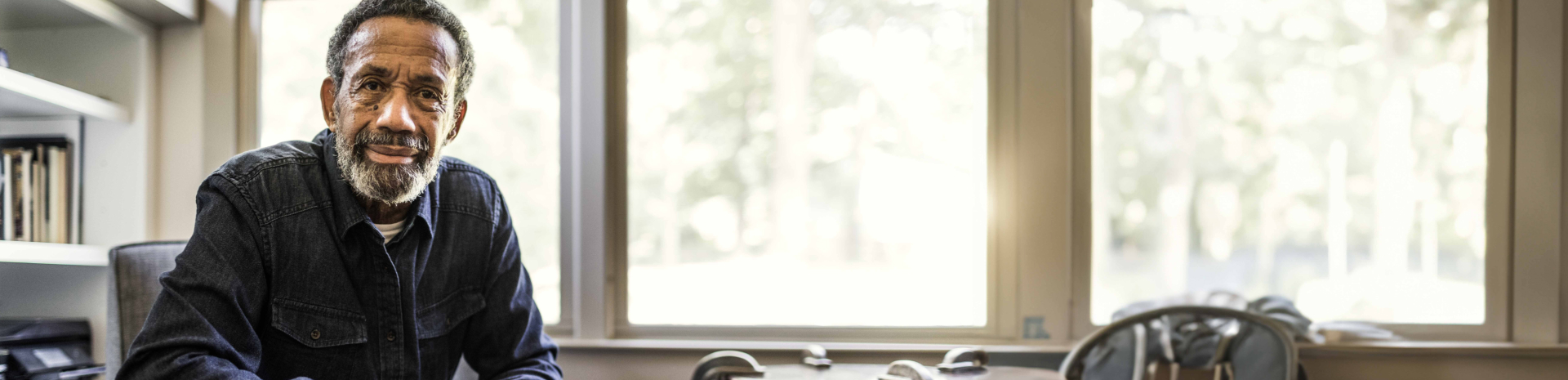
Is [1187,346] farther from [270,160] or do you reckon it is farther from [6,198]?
[6,198]

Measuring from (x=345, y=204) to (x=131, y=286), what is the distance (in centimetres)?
54

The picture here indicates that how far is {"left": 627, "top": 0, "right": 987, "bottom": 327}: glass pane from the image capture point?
2084 millimetres

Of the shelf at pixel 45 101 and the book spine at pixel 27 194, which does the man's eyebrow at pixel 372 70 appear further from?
the book spine at pixel 27 194

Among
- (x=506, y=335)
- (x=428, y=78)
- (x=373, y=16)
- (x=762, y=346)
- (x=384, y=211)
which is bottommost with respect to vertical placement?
(x=762, y=346)

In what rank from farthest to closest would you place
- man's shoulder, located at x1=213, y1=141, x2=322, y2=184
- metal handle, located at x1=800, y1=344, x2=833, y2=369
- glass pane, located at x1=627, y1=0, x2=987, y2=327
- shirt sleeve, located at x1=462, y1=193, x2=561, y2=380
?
glass pane, located at x1=627, y1=0, x2=987, y2=327
metal handle, located at x1=800, y1=344, x2=833, y2=369
shirt sleeve, located at x1=462, y1=193, x2=561, y2=380
man's shoulder, located at x1=213, y1=141, x2=322, y2=184

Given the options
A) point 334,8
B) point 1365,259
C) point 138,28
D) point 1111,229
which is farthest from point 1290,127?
point 138,28

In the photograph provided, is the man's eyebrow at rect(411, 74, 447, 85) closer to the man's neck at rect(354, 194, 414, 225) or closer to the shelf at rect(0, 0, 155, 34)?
the man's neck at rect(354, 194, 414, 225)

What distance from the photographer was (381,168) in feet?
4.24

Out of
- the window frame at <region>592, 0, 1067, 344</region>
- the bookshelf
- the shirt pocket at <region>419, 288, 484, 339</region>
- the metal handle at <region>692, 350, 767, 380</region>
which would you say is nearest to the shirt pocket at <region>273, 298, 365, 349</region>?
the shirt pocket at <region>419, 288, 484, 339</region>

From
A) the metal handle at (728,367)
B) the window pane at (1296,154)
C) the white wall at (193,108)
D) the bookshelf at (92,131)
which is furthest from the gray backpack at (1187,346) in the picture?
the bookshelf at (92,131)

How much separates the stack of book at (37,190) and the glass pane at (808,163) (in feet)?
4.71

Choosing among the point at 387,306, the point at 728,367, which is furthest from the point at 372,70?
the point at 728,367

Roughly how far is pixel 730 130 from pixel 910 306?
68 centimetres

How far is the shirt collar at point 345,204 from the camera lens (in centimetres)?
132
